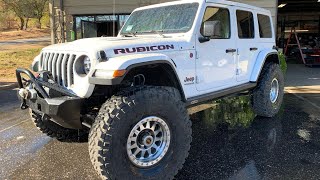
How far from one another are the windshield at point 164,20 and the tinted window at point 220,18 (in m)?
0.21

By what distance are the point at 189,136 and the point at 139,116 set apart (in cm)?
69

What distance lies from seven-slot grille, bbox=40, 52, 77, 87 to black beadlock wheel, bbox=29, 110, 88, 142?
84 centimetres

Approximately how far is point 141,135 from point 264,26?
12.2 feet

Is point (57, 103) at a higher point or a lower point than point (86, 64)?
lower

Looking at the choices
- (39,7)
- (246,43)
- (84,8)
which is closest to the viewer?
(246,43)

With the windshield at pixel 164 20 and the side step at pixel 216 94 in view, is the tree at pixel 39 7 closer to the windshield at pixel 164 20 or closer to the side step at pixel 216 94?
the windshield at pixel 164 20

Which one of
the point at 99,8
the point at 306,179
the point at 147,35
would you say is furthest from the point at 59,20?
the point at 306,179

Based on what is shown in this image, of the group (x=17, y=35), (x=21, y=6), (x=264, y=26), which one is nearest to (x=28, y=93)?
(x=264, y=26)

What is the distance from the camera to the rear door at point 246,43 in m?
5.46

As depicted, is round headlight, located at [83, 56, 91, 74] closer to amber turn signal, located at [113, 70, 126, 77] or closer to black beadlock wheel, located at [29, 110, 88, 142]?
amber turn signal, located at [113, 70, 126, 77]

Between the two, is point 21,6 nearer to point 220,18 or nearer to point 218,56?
point 220,18

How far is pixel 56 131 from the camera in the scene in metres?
4.91

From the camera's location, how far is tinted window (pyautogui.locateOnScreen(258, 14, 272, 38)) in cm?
622

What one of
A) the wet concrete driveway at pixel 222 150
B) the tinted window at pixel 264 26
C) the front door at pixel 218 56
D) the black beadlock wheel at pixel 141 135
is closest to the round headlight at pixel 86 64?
the black beadlock wheel at pixel 141 135
